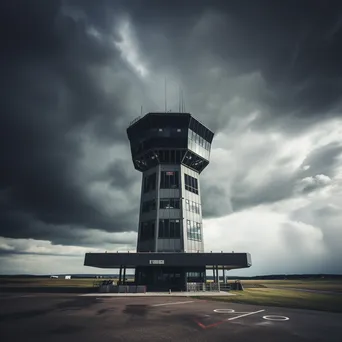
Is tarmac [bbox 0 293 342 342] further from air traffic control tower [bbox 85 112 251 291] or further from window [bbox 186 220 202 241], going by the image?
window [bbox 186 220 202 241]

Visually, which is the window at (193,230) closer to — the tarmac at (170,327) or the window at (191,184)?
the window at (191,184)

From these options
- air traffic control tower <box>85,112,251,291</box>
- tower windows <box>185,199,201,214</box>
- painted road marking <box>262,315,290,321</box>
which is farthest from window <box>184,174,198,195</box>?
painted road marking <box>262,315,290,321</box>

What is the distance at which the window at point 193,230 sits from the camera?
158 feet

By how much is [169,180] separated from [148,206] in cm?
699

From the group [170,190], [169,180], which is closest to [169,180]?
[169,180]

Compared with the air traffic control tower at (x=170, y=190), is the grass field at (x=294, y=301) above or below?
below

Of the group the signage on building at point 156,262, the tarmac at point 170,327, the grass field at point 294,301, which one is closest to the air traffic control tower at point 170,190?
the signage on building at point 156,262

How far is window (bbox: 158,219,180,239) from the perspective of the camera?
152 ft

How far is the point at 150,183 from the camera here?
2090 inches

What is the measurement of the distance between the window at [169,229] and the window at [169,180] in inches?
280

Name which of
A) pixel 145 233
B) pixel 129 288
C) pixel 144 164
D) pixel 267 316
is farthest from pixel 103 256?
pixel 267 316

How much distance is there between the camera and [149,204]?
51.0 m

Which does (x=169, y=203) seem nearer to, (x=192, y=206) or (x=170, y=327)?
(x=192, y=206)

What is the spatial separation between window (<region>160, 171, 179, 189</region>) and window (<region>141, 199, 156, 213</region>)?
3748mm
